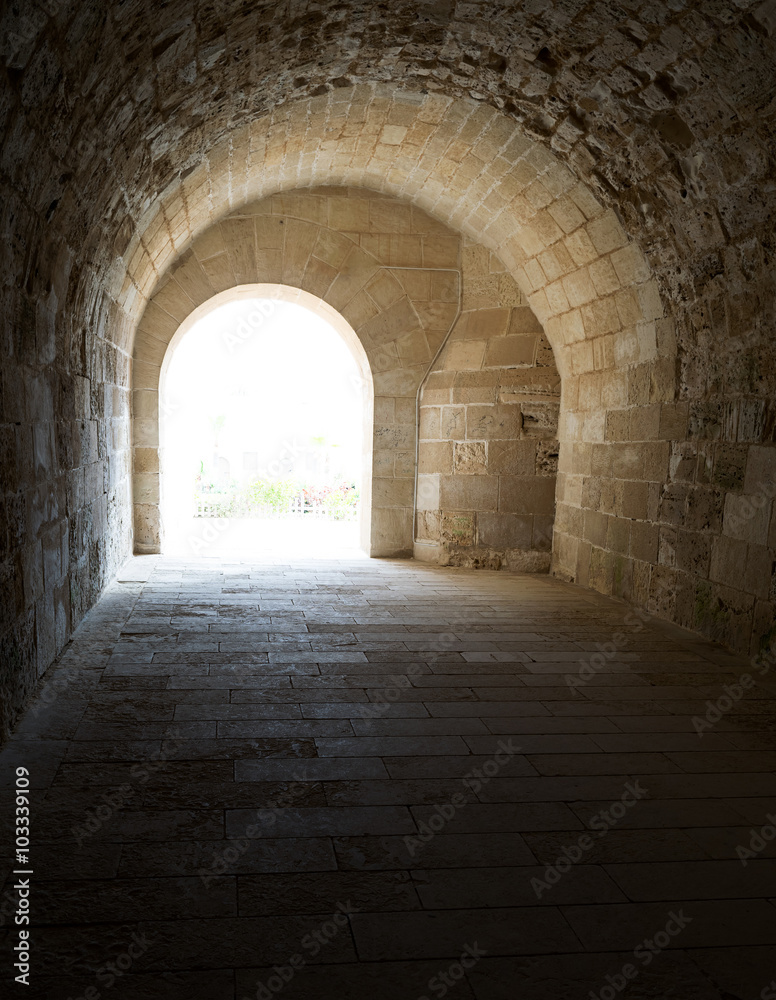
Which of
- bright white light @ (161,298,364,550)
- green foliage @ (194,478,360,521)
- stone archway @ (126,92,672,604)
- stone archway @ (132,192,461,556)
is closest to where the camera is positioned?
stone archway @ (126,92,672,604)

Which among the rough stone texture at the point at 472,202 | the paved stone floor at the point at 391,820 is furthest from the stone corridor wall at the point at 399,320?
the paved stone floor at the point at 391,820

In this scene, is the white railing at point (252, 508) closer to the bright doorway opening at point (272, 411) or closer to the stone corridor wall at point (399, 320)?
the bright doorway opening at point (272, 411)

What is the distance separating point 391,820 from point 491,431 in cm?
456

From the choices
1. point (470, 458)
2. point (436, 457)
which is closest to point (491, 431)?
point (470, 458)

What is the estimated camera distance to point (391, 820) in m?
2.07

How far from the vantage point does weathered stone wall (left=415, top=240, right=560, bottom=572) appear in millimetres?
6223

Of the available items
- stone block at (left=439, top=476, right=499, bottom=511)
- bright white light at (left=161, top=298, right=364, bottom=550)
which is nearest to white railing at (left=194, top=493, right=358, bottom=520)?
bright white light at (left=161, top=298, right=364, bottom=550)

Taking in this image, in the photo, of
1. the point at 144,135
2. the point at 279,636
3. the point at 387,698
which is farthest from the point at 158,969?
the point at 144,135

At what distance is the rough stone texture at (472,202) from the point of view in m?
2.74

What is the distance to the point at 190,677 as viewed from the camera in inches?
125

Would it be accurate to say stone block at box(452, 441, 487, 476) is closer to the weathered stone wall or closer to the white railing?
the weathered stone wall

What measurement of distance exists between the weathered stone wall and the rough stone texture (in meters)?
0.36

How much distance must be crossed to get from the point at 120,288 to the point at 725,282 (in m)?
3.59

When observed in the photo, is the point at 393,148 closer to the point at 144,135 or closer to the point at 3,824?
the point at 144,135
